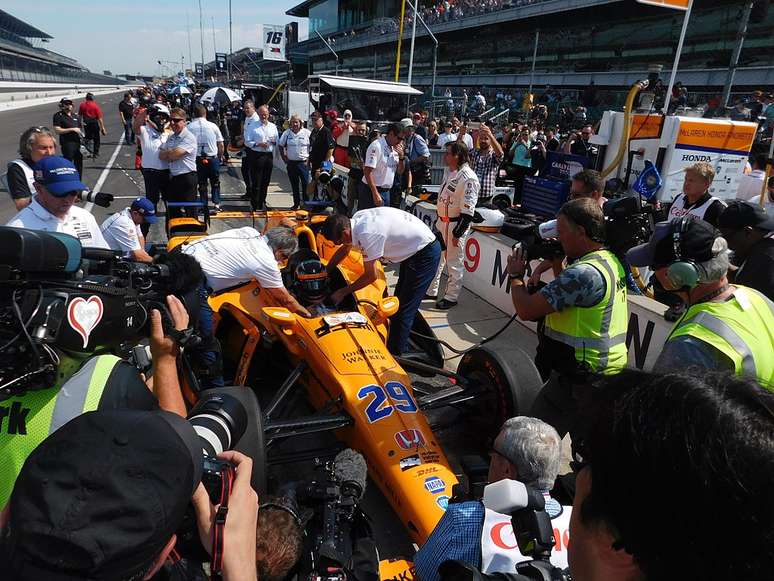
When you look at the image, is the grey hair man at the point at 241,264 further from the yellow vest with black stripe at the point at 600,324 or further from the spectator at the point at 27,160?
the spectator at the point at 27,160

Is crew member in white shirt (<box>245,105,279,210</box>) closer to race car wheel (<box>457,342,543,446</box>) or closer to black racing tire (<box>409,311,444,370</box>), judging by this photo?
black racing tire (<box>409,311,444,370</box>)

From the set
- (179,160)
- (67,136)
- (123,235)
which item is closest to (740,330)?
(123,235)

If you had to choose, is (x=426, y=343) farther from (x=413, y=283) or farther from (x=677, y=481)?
(x=677, y=481)

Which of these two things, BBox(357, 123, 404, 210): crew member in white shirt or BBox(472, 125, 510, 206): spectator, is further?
→ BBox(472, 125, 510, 206): spectator

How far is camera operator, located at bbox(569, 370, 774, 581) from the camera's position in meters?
0.60

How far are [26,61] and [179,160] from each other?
67699 mm

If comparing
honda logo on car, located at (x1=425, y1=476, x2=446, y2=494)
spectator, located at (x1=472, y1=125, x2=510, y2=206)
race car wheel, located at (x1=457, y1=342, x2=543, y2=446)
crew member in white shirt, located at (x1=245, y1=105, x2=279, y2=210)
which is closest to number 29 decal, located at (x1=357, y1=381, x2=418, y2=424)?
honda logo on car, located at (x1=425, y1=476, x2=446, y2=494)

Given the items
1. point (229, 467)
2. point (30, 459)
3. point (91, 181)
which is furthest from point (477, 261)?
point (91, 181)

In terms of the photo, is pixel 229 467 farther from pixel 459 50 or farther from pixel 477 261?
pixel 459 50

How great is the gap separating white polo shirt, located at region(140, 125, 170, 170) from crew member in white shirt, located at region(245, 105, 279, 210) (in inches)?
95.3

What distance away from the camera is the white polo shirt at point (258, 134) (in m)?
9.83

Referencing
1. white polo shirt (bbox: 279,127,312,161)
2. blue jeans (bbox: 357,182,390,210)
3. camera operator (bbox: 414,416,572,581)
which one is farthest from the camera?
white polo shirt (bbox: 279,127,312,161)

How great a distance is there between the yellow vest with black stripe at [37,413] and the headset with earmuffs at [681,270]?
2040mm

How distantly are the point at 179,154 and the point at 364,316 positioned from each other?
5.15 metres
